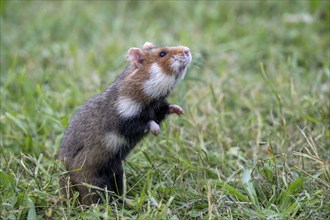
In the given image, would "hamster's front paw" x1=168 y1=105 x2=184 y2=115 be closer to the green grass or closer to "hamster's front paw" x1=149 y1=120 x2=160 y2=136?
"hamster's front paw" x1=149 y1=120 x2=160 y2=136

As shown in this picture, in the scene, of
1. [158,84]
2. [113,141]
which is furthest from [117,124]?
[158,84]

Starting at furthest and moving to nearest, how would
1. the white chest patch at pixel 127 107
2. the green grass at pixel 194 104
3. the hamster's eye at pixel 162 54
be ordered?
the hamster's eye at pixel 162 54
the white chest patch at pixel 127 107
the green grass at pixel 194 104

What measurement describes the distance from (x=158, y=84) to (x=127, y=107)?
11.5 inches

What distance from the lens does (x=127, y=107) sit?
421cm

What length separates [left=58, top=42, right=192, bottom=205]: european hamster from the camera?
4207 millimetres

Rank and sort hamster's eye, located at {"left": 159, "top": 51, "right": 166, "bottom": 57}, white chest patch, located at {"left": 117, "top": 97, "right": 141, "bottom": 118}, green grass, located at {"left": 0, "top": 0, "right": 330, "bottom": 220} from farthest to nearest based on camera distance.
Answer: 1. hamster's eye, located at {"left": 159, "top": 51, "right": 166, "bottom": 57}
2. white chest patch, located at {"left": 117, "top": 97, "right": 141, "bottom": 118}
3. green grass, located at {"left": 0, "top": 0, "right": 330, "bottom": 220}

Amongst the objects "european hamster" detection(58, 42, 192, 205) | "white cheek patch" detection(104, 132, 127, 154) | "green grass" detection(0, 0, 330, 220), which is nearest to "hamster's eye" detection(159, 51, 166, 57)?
"european hamster" detection(58, 42, 192, 205)

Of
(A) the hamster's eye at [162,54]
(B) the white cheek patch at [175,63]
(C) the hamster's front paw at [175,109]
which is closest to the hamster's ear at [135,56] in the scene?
(A) the hamster's eye at [162,54]

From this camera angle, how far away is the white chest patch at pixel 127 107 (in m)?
4.19

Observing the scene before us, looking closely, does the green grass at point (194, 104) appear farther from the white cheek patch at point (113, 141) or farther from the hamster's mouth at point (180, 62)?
the hamster's mouth at point (180, 62)

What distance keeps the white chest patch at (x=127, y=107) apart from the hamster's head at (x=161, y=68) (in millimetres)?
124

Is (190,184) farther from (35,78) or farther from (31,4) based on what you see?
(31,4)

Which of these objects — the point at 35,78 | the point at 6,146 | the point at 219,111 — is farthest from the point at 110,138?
the point at 35,78

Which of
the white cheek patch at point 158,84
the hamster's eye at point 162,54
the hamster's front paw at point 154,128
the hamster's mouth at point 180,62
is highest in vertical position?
the hamster's eye at point 162,54
